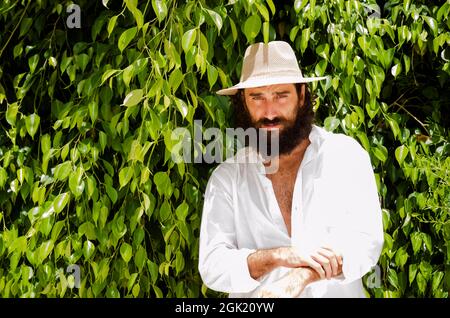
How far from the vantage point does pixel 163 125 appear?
157 centimetres

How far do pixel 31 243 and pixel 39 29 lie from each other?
1.84 ft

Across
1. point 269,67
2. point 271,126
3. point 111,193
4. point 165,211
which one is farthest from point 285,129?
point 111,193

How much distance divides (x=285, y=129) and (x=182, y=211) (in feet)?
1.06

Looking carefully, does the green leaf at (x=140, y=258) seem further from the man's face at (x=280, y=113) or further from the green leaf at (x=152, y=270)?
the man's face at (x=280, y=113)

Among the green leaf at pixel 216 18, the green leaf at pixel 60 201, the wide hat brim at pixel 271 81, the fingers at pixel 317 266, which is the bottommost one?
the fingers at pixel 317 266

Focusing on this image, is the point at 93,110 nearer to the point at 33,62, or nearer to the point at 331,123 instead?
the point at 33,62

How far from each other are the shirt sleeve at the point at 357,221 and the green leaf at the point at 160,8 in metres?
0.53

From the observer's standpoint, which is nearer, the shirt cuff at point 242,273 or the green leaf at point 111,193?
the shirt cuff at point 242,273

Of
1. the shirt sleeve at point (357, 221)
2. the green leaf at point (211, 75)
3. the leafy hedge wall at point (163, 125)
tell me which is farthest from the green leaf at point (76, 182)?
the shirt sleeve at point (357, 221)

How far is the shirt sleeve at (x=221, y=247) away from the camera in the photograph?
150 centimetres

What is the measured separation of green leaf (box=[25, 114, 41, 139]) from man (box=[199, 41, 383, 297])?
476 millimetres

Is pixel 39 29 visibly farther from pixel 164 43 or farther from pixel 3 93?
pixel 164 43

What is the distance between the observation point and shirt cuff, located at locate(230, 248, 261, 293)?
4.92ft
